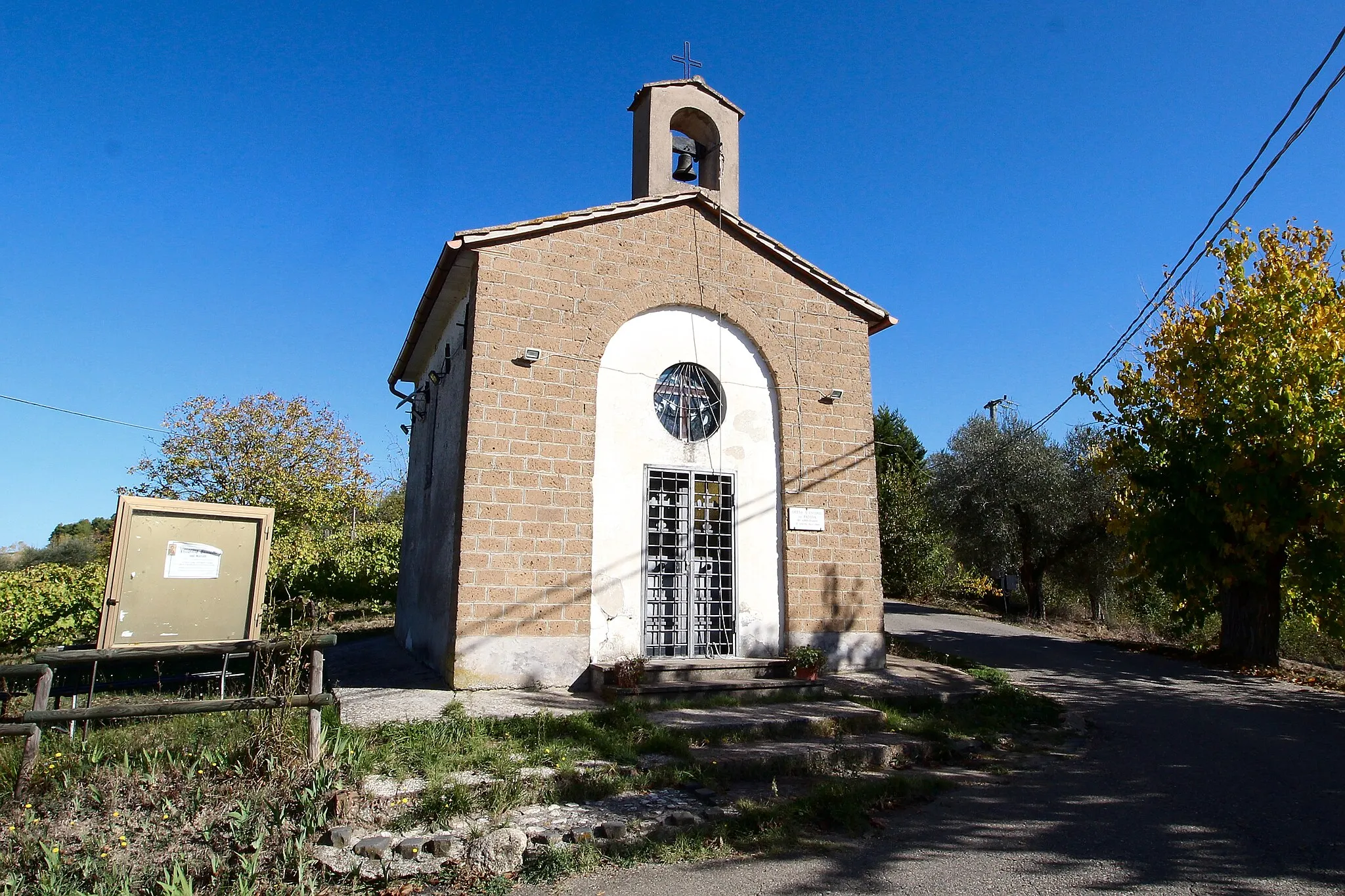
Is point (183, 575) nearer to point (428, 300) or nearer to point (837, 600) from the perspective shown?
point (428, 300)

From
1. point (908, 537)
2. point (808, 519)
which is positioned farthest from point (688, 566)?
point (908, 537)

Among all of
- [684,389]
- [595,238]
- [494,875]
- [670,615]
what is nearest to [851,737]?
[670,615]

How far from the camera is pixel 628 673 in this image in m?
8.11

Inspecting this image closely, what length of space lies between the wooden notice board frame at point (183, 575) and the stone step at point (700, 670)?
3403 millimetres

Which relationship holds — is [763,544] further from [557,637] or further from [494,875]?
[494,875]

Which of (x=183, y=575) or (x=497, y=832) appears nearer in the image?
(x=497, y=832)

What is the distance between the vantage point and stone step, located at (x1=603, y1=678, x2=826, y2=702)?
7.99 metres

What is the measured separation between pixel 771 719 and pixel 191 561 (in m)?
5.38

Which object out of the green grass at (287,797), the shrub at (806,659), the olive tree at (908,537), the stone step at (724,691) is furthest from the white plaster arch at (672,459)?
the olive tree at (908,537)

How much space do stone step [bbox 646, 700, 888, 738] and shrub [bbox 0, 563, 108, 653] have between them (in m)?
10.7

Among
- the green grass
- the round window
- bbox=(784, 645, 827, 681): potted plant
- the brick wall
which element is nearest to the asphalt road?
the green grass

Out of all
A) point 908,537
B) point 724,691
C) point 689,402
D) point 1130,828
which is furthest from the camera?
point 908,537

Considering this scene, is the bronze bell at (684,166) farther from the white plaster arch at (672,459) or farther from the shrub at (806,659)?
the shrub at (806,659)

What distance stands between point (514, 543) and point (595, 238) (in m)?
3.93
